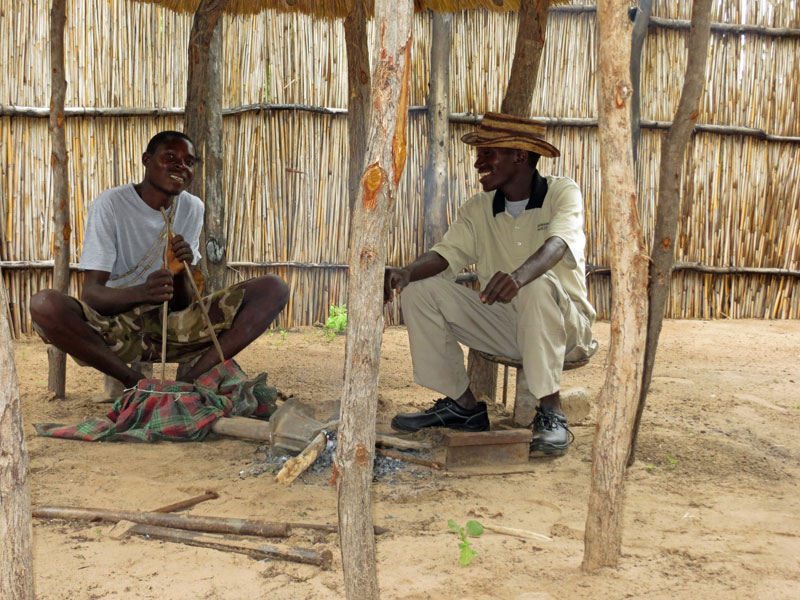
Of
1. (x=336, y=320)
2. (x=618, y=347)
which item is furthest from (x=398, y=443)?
(x=336, y=320)

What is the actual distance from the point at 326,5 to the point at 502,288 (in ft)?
8.21

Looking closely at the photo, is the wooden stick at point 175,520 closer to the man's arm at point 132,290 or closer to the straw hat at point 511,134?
the man's arm at point 132,290

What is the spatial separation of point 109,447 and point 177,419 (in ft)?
0.96

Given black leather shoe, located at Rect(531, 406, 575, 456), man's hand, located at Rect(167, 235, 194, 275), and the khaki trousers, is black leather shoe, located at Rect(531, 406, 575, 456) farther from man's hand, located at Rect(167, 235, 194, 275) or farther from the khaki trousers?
man's hand, located at Rect(167, 235, 194, 275)

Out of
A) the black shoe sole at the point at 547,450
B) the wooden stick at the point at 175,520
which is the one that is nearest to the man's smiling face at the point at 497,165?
the black shoe sole at the point at 547,450

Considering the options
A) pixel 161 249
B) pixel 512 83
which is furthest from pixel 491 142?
pixel 161 249

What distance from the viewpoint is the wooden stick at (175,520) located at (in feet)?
7.27

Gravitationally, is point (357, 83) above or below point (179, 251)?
above

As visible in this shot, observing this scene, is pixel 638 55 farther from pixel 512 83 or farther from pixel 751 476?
pixel 751 476

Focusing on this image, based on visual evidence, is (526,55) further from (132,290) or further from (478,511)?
(478,511)

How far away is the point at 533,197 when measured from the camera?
3609mm

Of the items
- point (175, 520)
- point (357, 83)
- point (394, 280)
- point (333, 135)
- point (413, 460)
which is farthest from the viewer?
point (333, 135)

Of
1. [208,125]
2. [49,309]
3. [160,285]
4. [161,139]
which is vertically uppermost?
[208,125]

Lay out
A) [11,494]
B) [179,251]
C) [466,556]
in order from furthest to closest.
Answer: [179,251] < [466,556] < [11,494]
